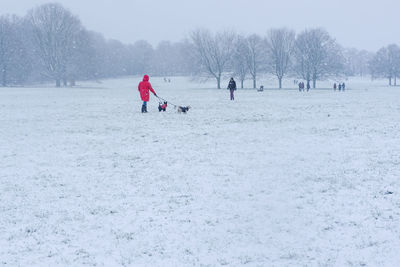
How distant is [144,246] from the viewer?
4.87 m

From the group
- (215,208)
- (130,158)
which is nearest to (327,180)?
(215,208)

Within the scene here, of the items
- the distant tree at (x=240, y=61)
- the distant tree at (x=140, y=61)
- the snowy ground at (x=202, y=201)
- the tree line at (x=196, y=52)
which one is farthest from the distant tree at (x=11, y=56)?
the distant tree at (x=140, y=61)

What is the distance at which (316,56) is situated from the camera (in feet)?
220

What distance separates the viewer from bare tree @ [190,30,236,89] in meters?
69.8

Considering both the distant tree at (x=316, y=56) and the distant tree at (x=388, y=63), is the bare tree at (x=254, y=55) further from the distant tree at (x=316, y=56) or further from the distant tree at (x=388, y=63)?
the distant tree at (x=388, y=63)

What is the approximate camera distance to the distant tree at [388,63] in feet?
298

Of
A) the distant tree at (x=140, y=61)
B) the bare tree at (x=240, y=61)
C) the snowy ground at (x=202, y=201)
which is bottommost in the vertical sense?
the snowy ground at (x=202, y=201)

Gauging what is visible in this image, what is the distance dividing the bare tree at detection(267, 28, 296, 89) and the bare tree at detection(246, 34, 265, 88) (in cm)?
204

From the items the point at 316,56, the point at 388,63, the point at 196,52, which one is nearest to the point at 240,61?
the point at 196,52

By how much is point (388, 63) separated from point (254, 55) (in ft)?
142

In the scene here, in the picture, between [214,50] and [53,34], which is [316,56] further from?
[53,34]

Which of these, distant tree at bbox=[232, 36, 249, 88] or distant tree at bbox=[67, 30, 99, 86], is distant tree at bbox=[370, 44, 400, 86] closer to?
distant tree at bbox=[232, 36, 249, 88]

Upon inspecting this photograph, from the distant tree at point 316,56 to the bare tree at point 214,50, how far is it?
1271cm

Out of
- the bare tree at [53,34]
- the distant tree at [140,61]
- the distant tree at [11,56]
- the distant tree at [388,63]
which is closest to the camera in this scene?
the bare tree at [53,34]
